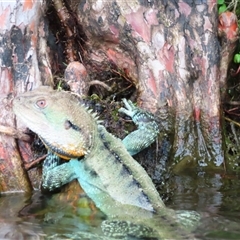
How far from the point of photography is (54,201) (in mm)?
5844

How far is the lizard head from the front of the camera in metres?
5.45

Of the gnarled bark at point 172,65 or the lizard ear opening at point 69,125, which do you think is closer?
the lizard ear opening at point 69,125

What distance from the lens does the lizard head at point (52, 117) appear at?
5453mm

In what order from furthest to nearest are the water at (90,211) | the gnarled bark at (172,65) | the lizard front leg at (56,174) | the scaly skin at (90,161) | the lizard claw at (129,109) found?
the gnarled bark at (172,65) < the lizard claw at (129,109) < the lizard front leg at (56,174) < the scaly skin at (90,161) < the water at (90,211)

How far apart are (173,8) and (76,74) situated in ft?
4.98

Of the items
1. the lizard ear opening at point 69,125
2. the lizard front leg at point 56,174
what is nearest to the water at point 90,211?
the lizard front leg at point 56,174

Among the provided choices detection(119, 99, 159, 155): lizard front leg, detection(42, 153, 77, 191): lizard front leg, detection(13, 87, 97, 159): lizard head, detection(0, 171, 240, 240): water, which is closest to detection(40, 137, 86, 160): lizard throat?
detection(13, 87, 97, 159): lizard head

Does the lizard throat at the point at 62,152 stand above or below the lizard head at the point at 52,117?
below

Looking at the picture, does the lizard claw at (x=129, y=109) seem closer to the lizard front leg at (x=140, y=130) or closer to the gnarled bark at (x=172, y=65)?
the lizard front leg at (x=140, y=130)

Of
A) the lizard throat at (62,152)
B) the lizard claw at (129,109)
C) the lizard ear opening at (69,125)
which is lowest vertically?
the lizard throat at (62,152)

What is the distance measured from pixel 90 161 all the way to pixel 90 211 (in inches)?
20.3

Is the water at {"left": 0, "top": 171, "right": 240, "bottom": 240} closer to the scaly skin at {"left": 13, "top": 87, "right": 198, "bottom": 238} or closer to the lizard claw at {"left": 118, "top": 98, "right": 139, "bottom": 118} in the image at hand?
the scaly skin at {"left": 13, "top": 87, "right": 198, "bottom": 238}

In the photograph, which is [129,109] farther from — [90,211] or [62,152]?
[90,211]

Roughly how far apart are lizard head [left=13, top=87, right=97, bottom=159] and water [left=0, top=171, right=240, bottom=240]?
605 millimetres
